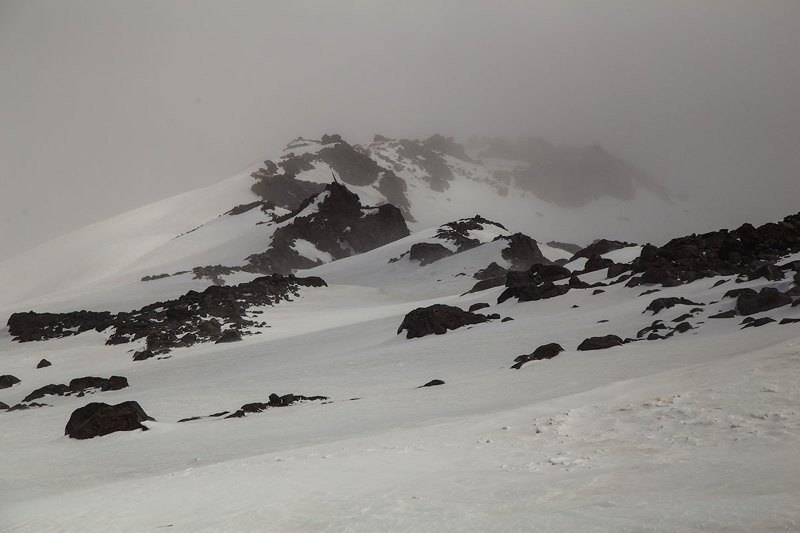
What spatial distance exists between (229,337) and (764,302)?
22.3m

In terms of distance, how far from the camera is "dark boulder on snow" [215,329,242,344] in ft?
90.5

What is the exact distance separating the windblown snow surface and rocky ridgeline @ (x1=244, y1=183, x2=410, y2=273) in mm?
51293

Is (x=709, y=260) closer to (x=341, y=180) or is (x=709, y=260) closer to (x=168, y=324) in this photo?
(x=168, y=324)

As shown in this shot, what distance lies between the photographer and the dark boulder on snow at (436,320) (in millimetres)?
21984

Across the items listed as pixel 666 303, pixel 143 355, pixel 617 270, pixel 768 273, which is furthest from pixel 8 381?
pixel 768 273

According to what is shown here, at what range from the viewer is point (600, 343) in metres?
14.0

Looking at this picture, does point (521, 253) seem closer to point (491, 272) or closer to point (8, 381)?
point (491, 272)

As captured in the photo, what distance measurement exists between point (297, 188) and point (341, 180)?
17.4m

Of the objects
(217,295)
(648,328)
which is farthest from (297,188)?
(648,328)

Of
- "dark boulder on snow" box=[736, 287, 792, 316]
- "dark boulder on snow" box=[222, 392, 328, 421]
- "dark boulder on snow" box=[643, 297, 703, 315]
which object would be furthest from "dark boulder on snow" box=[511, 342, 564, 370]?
"dark boulder on snow" box=[222, 392, 328, 421]

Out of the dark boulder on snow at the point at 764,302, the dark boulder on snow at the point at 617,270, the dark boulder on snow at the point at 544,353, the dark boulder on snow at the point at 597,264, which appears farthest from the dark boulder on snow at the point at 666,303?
the dark boulder on snow at the point at 597,264

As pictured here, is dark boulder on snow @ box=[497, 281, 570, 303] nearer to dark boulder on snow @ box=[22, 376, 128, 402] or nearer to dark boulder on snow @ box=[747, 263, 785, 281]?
dark boulder on snow @ box=[747, 263, 785, 281]

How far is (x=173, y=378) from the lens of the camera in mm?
20375

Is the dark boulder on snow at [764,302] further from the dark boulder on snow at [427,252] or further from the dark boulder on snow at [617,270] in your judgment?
the dark boulder on snow at [427,252]
